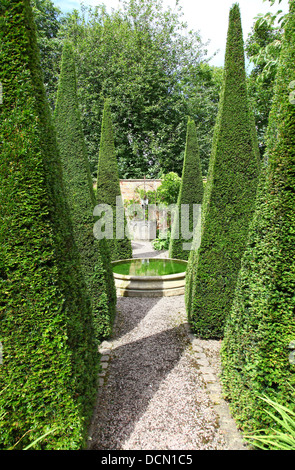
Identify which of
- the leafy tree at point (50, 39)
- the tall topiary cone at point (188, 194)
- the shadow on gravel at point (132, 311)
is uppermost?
the leafy tree at point (50, 39)

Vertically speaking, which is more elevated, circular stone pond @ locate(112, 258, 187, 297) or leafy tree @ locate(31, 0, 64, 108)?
leafy tree @ locate(31, 0, 64, 108)

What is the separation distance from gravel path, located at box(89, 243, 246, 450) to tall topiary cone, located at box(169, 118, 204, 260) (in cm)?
429

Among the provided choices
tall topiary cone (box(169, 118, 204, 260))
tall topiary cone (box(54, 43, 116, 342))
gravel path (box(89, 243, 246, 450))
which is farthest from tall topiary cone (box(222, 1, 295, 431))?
tall topiary cone (box(169, 118, 204, 260))

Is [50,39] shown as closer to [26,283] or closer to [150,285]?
[150,285]

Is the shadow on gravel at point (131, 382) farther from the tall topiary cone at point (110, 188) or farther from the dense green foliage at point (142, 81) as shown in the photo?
the dense green foliage at point (142, 81)

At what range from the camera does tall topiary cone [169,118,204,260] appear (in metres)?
9.21

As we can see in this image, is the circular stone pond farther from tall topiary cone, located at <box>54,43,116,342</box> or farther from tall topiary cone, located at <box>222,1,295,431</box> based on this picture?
tall topiary cone, located at <box>222,1,295,431</box>

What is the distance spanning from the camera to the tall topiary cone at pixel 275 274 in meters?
2.08

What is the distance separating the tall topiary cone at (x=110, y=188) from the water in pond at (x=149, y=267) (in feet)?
2.85

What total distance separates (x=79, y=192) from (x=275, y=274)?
10.8 feet

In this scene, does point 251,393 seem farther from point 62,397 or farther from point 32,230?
point 32,230

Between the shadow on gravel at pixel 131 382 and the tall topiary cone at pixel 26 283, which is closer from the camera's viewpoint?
the tall topiary cone at pixel 26 283

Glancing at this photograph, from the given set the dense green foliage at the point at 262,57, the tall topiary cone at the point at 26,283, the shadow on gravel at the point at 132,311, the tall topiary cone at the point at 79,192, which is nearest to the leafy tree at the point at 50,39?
the dense green foliage at the point at 262,57

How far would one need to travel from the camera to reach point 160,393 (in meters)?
3.21
